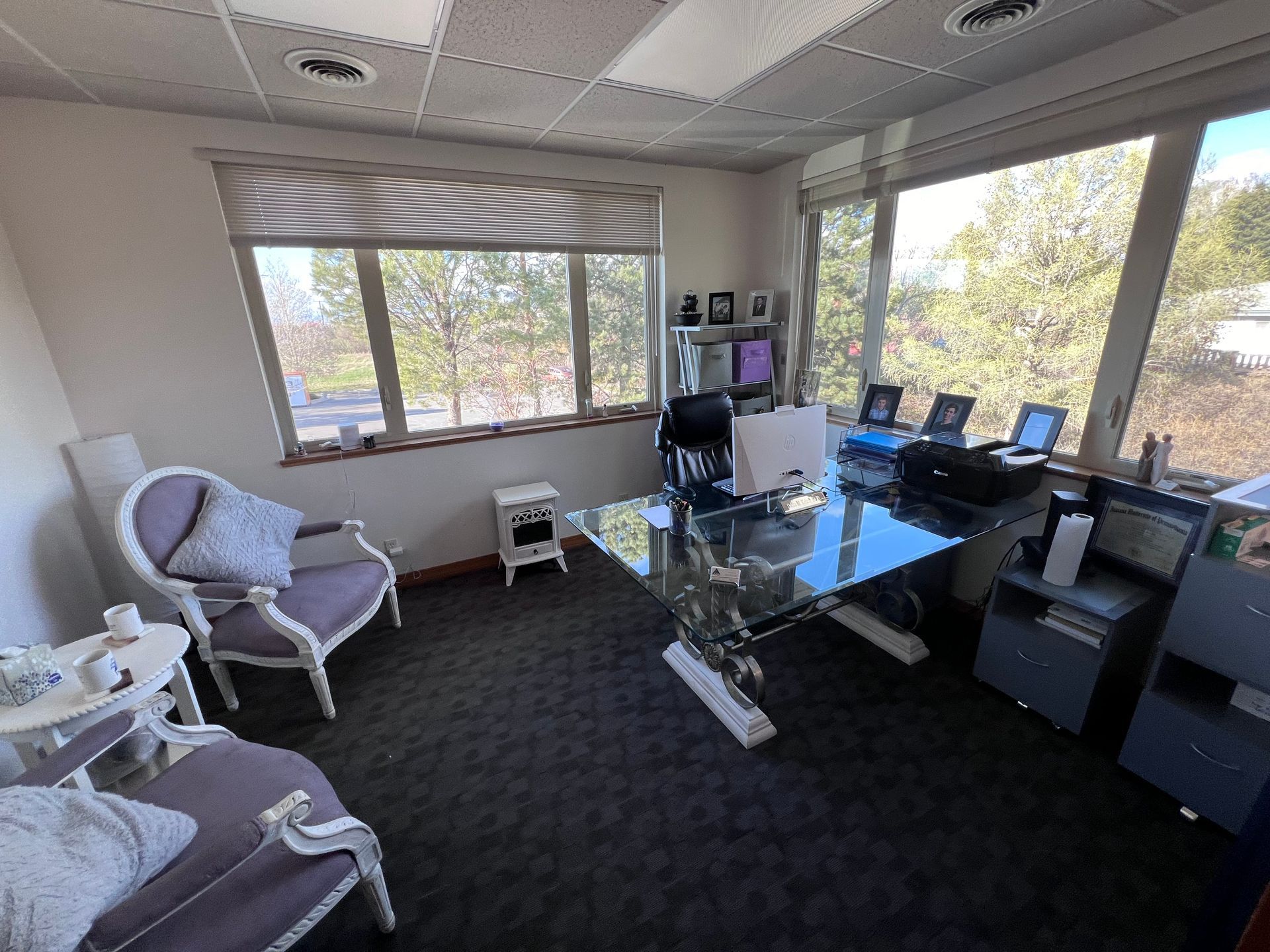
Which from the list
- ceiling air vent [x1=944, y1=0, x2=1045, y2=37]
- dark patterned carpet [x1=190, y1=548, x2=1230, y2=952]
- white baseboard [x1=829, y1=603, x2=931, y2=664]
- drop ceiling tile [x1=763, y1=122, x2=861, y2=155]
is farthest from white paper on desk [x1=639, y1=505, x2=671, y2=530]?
drop ceiling tile [x1=763, y1=122, x2=861, y2=155]

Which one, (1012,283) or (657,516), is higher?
(1012,283)

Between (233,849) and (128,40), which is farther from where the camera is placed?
(128,40)

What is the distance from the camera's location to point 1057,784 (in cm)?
168

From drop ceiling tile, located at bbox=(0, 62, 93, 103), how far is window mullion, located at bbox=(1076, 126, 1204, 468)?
157 inches

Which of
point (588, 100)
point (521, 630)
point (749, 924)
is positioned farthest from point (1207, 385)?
point (521, 630)

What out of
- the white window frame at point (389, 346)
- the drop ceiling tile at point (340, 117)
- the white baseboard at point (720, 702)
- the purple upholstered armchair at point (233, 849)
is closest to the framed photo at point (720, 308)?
the white window frame at point (389, 346)

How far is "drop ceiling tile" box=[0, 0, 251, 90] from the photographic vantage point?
4.61 ft

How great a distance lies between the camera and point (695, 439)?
9.37ft

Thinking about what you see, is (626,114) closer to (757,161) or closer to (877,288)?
(757,161)

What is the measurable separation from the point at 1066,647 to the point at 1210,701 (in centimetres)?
36

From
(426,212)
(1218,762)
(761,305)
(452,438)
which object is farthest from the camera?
(761,305)

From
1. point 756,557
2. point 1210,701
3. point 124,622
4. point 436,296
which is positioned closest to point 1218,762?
point 1210,701

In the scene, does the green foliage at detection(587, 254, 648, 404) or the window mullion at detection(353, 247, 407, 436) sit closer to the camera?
the window mullion at detection(353, 247, 407, 436)

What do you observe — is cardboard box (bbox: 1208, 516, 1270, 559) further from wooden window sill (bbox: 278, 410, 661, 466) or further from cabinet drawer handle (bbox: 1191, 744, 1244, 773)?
wooden window sill (bbox: 278, 410, 661, 466)
